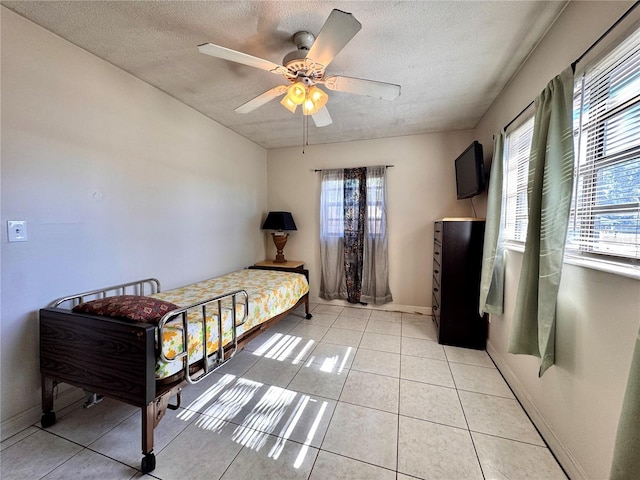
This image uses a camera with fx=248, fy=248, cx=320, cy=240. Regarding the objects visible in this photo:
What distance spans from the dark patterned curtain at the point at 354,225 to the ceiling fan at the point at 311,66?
1.88 meters

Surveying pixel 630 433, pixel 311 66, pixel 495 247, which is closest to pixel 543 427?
pixel 630 433

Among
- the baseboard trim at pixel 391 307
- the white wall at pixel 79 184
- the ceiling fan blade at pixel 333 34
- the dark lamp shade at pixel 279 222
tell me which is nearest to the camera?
the ceiling fan blade at pixel 333 34

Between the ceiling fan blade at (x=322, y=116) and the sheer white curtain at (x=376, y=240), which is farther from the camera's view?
the sheer white curtain at (x=376, y=240)

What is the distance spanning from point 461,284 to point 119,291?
3187 millimetres

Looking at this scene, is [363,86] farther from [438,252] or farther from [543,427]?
[543,427]

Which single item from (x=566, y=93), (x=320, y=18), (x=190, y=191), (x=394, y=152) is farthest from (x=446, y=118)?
(x=190, y=191)

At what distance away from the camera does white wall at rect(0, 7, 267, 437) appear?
150 centimetres

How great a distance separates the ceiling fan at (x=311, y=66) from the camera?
131 centimetres

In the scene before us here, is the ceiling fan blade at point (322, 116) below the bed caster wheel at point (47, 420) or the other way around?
the other way around

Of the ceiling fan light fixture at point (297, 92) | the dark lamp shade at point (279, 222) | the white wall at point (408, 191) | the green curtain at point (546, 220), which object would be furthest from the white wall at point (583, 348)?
the dark lamp shade at point (279, 222)

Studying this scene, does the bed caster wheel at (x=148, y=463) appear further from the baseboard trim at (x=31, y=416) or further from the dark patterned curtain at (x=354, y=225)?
the dark patterned curtain at (x=354, y=225)

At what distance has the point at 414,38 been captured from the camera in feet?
5.48

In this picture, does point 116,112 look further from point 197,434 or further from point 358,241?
point 358,241

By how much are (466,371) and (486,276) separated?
859 millimetres
